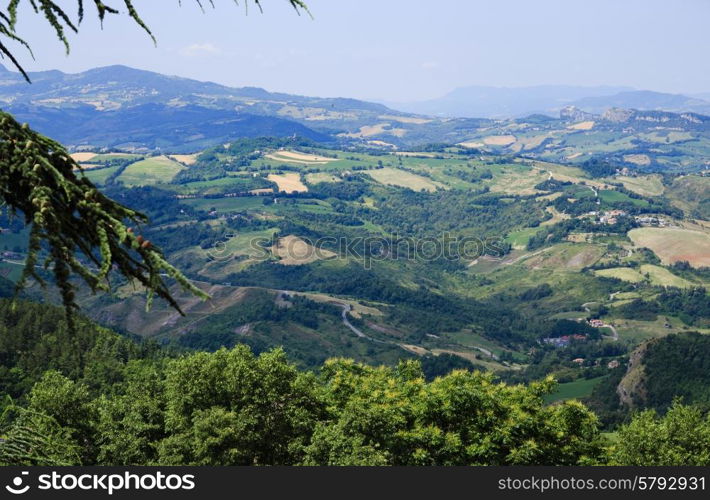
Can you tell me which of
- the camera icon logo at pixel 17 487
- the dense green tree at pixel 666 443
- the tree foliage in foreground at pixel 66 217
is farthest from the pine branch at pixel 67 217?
the dense green tree at pixel 666 443

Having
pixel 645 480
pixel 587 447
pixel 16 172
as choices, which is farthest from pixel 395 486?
pixel 587 447

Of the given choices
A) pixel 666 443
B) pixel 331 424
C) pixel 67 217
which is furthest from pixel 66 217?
pixel 666 443

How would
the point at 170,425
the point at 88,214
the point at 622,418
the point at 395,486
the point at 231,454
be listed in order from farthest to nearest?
the point at 622,418
the point at 170,425
the point at 231,454
the point at 395,486
the point at 88,214

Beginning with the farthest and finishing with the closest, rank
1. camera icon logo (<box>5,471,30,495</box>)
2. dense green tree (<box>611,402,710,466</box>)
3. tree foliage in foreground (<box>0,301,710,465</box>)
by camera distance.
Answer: dense green tree (<box>611,402,710,466</box>)
tree foliage in foreground (<box>0,301,710,465</box>)
camera icon logo (<box>5,471,30,495</box>)

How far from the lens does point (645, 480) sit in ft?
67.1

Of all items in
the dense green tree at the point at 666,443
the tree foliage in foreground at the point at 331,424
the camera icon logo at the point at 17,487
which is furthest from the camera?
the dense green tree at the point at 666,443

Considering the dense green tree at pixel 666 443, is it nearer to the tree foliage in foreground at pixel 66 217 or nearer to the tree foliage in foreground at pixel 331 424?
the tree foliage in foreground at pixel 331 424

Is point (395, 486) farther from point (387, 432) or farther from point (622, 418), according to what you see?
point (622, 418)

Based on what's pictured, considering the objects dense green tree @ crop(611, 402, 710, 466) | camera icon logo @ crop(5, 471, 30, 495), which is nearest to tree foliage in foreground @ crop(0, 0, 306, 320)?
camera icon logo @ crop(5, 471, 30, 495)

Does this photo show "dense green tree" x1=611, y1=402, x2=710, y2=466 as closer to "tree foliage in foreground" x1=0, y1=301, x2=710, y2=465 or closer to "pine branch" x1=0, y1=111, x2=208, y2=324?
"tree foliage in foreground" x1=0, y1=301, x2=710, y2=465

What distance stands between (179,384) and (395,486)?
40.5 m

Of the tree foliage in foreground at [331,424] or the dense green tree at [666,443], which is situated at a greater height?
the tree foliage in foreground at [331,424]

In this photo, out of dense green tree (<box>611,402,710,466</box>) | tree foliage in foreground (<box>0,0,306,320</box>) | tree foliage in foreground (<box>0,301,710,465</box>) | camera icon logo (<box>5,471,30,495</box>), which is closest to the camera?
tree foliage in foreground (<box>0,0,306,320</box>)

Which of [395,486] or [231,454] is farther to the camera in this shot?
[231,454]
